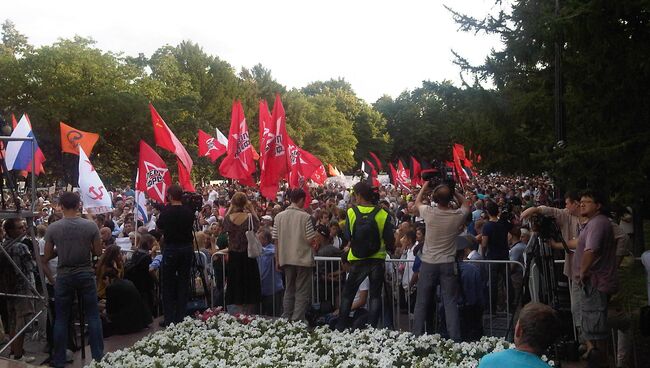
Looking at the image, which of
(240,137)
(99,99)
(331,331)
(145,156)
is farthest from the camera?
(99,99)

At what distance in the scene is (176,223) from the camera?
979 centimetres

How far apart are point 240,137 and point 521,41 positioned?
807 centimetres

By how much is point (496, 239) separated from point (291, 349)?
16.9ft

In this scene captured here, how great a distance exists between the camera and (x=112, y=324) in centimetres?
1040

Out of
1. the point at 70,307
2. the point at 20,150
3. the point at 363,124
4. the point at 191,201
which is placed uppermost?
the point at 363,124

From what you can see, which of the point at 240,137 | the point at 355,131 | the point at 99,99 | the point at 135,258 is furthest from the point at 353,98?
the point at 135,258

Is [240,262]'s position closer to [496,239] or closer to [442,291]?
[442,291]

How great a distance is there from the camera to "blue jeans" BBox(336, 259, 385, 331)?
9.20m

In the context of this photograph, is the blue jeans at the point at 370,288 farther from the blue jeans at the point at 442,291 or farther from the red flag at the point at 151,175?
the red flag at the point at 151,175

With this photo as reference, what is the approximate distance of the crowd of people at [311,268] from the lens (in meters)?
7.84

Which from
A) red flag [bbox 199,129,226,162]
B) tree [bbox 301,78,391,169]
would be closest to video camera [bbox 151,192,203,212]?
red flag [bbox 199,129,226,162]

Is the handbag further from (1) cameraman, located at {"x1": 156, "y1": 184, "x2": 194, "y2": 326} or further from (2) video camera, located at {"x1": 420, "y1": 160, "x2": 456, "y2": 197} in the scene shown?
(2) video camera, located at {"x1": 420, "y1": 160, "x2": 456, "y2": 197}

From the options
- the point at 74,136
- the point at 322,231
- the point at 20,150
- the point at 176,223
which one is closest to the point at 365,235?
the point at 322,231

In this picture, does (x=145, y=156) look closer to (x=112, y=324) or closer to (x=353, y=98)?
(x=112, y=324)
